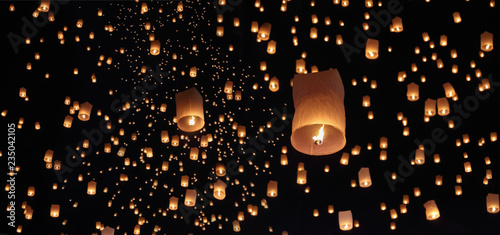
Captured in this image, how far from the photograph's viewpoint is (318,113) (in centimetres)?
338

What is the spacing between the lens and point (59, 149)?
8266mm

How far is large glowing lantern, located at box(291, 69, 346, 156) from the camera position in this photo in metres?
3.40

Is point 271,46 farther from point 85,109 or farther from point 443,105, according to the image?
point 85,109

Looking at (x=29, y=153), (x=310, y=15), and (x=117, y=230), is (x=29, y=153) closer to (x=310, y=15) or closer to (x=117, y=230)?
(x=117, y=230)

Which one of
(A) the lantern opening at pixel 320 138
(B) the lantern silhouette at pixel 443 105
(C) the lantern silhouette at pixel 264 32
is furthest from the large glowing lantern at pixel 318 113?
(B) the lantern silhouette at pixel 443 105

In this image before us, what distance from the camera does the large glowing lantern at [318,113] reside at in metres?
3.40

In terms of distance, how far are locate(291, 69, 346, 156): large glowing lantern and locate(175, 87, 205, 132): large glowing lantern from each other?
1526 millimetres

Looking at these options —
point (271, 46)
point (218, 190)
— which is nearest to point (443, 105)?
point (271, 46)

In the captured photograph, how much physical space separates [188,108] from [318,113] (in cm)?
184

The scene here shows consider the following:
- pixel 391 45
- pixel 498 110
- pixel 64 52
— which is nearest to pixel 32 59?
pixel 64 52

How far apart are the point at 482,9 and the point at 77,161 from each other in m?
6.15

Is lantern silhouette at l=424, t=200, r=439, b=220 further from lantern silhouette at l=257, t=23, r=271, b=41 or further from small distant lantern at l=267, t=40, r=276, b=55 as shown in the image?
lantern silhouette at l=257, t=23, r=271, b=41

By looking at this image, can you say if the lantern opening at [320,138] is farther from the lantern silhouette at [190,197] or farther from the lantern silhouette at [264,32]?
the lantern silhouette at [190,197]

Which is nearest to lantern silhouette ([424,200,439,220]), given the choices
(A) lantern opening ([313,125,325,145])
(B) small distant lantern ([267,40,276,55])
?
(B) small distant lantern ([267,40,276,55])
